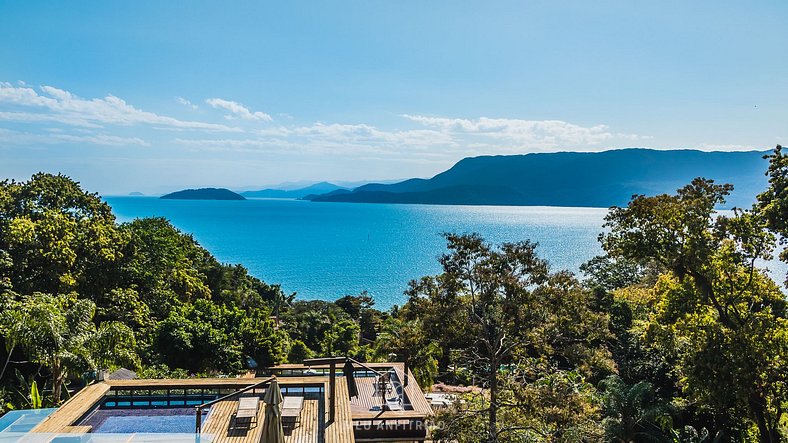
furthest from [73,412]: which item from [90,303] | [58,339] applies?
[90,303]

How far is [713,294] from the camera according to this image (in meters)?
12.5

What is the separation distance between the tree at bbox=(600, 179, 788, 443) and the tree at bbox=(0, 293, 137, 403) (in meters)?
14.6

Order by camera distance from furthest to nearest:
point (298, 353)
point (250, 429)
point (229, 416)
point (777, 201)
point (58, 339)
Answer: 1. point (298, 353)
2. point (58, 339)
3. point (229, 416)
4. point (777, 201)
5. point (250, 429)

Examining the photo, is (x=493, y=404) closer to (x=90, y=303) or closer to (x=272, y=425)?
(x=272, y=425)

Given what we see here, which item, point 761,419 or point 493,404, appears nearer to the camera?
point 493,404

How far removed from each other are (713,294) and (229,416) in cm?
1196

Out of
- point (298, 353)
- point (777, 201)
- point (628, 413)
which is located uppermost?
point (777, 201)

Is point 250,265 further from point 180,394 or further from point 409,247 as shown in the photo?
point 180,394

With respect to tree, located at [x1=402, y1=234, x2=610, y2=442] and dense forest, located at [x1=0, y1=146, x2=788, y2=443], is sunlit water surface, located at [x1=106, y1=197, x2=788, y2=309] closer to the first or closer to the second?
dense forest, located at [x1=0, y1=146, x2=788, y2=443]

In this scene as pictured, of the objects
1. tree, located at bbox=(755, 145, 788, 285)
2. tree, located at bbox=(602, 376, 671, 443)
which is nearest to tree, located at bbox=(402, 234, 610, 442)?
tree, located at bbox=(755, 145, 788, 285)

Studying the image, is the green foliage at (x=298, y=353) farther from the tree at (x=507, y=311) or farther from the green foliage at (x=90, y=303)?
the tree at (x=507, y=311)

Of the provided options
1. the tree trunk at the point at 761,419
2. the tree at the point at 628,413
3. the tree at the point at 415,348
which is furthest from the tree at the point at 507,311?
the tree at the point at 628,413

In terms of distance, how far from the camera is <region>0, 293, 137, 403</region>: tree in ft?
44.0

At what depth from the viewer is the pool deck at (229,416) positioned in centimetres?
974
